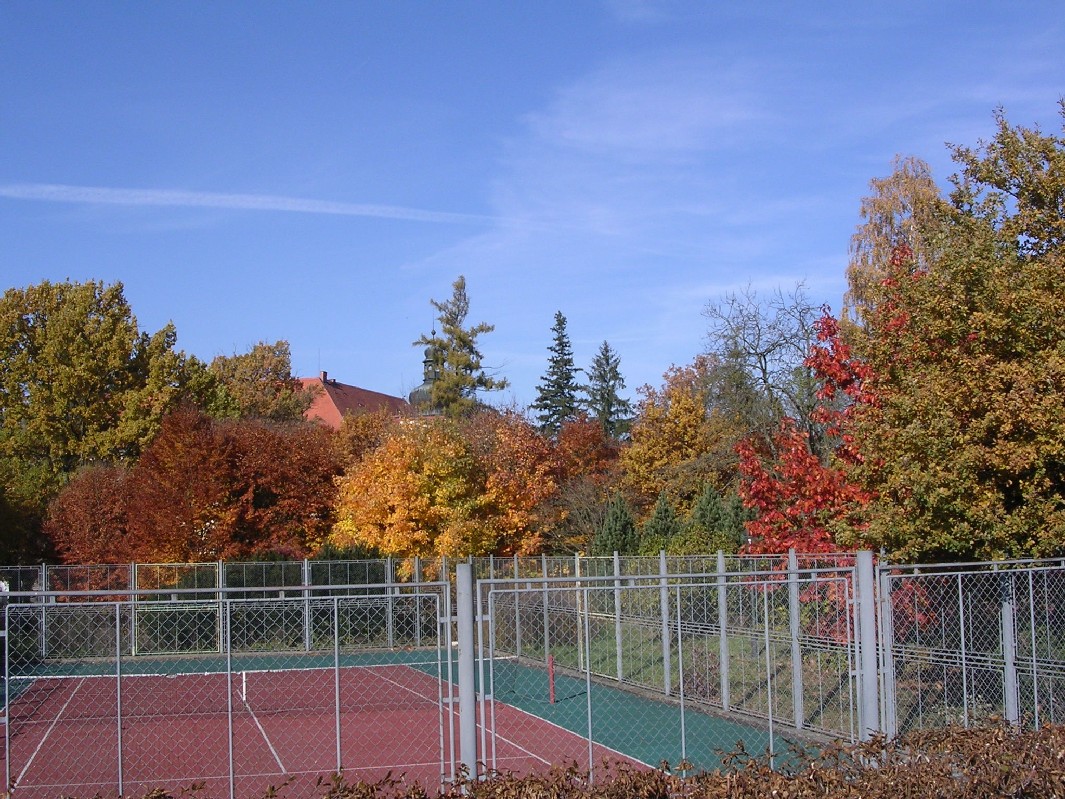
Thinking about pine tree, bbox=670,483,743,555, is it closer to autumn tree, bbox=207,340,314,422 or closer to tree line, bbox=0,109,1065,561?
tree line, bbox=0,109,1065,561

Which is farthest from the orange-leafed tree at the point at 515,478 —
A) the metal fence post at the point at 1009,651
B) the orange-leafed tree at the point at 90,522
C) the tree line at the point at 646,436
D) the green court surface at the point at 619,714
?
the metal fence post at the point at 1009,651

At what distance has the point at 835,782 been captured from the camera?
5730 mm

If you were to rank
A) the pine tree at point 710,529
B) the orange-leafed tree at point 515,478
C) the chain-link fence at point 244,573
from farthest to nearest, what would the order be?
the orange-leafed tree at point 515,478 < the chain-link fence at point 244,573 < the pine tree at point 710,529

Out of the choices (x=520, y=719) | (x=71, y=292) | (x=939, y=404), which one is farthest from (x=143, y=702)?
(x=71, y=292)

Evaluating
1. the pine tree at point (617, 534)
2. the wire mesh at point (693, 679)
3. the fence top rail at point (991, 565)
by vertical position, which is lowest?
the wire mesh at point (693, 679)

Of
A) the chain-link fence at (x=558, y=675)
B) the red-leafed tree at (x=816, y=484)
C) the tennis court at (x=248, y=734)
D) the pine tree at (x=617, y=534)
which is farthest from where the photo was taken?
the pine tree at (x=617, y=534)

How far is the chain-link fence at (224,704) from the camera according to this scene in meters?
12.0

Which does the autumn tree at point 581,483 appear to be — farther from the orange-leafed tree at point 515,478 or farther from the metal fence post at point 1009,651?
the metal fence post at point 1009,651

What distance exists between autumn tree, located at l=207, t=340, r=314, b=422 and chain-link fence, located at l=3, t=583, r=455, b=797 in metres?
28.5

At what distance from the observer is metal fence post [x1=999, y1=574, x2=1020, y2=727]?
930 cm

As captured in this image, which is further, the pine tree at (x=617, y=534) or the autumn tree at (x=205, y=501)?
the autumn tree at (x=205, y=501)

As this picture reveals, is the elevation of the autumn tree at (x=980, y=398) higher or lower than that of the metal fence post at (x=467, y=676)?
higher

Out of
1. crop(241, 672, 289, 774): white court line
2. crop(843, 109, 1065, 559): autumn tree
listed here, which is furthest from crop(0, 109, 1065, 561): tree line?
crop(241, 672, 289, 774): white court line

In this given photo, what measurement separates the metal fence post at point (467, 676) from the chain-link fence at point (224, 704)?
17.0 inches
